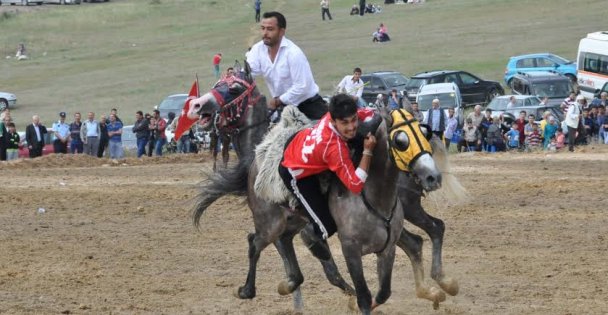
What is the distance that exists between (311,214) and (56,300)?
9.86ft

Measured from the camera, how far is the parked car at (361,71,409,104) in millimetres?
40375

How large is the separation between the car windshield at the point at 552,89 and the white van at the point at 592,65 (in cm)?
179

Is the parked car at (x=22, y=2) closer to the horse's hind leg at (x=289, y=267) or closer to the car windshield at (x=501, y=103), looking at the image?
the car windshield at (x=501, y=103)

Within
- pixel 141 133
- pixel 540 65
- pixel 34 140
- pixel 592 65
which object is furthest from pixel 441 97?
pixel 34 140

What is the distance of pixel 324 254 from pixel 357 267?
50.5 inches

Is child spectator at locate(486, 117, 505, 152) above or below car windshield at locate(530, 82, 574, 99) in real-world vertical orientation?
below

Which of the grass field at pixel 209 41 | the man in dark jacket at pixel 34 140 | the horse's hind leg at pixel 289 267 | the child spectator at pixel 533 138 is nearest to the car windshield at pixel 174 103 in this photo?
the grass field at pixel 209 41

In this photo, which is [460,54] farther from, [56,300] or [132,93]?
[56,300]

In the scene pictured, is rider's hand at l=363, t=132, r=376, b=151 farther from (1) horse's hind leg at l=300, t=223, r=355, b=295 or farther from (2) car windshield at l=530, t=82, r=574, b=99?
(2) car windshield at l=530, t=82, r=574, b=99

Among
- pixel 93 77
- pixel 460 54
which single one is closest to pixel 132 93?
pixel 93 77

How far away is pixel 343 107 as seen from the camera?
7742 mm

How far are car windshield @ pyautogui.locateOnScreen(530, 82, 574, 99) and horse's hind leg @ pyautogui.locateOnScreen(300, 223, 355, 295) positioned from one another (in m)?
29.0

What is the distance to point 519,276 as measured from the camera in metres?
10.8

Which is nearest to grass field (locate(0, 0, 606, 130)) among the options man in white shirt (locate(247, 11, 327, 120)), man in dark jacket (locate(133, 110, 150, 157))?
man in dark jacket (locate(133, 110, 150, 157))
